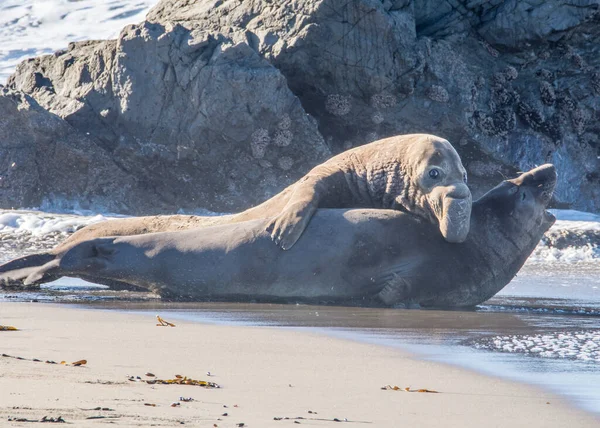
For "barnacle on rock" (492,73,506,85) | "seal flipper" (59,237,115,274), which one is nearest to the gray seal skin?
"seal flipper" (59,237,115,274)

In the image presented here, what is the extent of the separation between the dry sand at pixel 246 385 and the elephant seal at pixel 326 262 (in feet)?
7.75

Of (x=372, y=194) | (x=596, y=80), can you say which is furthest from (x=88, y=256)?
(x=596, y=80)

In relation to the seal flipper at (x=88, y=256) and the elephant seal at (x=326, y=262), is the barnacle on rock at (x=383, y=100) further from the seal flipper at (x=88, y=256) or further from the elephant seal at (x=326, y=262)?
the seal flipper at (x=88, y=256)

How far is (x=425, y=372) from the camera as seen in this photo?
164 inches

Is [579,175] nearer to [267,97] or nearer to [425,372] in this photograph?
[267,97]

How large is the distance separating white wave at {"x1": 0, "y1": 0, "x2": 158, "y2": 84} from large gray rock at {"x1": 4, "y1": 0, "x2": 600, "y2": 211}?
79.9 feet

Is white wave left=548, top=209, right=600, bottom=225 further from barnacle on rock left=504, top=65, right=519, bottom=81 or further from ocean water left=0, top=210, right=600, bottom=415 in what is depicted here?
ocean water left=0, top=210, right=600, bottom=415

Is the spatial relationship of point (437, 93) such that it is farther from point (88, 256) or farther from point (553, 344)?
point (553, 344)

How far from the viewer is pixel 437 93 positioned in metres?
15.7

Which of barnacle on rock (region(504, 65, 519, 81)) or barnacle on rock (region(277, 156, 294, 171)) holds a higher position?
barnacle on rock (region(504, 65, 519, 81))

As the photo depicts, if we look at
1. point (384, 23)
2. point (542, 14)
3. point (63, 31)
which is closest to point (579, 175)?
point (542, 14)

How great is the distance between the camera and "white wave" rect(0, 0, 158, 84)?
4112cm

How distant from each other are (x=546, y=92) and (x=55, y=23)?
32.1 m

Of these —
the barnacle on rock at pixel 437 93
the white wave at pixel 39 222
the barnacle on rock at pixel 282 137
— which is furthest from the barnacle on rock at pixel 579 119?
the white wave at pixel 39 222
